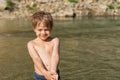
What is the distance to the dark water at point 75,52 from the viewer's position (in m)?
12.2

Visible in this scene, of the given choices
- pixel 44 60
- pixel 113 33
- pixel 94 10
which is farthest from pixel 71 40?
pixel 94 10

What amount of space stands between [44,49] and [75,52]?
30.6 feet

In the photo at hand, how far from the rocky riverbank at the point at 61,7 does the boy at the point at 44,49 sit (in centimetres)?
2439

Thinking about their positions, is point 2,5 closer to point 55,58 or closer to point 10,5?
point 10,5

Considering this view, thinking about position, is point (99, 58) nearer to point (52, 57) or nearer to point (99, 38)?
point (99, 38)

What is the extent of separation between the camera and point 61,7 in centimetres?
3347

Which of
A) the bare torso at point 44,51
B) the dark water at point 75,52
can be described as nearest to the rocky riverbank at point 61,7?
the dark water at point 75,52

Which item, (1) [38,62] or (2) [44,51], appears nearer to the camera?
(1) [38,62]

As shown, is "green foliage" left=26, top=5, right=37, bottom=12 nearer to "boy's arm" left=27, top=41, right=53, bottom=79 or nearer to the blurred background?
the blurred background

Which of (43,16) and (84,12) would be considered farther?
(84,12)

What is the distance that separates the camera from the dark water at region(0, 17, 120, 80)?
40.2 ft

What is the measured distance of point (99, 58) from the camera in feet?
47.8

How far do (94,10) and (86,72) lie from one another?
73.0 feet

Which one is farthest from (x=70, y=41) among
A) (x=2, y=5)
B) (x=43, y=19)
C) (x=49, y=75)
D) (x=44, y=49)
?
(x=2, y=5)
